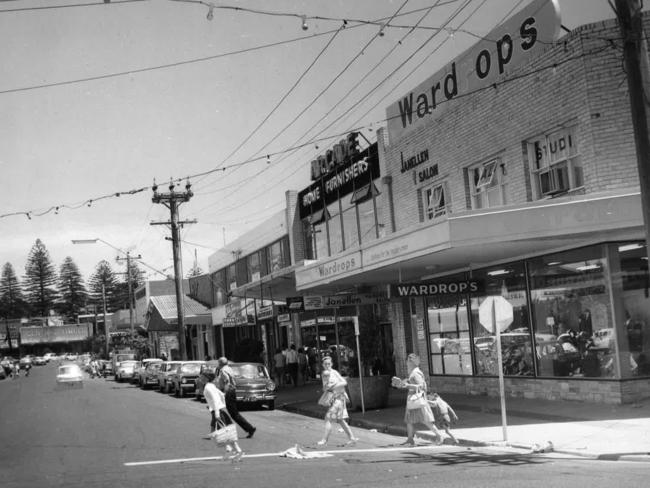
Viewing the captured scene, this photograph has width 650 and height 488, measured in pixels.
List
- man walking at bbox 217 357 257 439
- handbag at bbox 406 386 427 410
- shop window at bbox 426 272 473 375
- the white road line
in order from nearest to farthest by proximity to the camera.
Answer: the white road line
handbag at bbox 406 386 427 410
man walking at bbox 217 357 257 439
shop window at bbox 426 272 473 375

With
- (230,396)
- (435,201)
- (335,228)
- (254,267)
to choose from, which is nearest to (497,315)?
(230,396)

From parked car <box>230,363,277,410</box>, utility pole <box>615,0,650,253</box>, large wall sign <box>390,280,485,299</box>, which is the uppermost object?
utility pole <box>615,0,650,253</box>

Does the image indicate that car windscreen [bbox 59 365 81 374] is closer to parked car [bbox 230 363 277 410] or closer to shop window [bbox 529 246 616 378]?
parked car [bbox 230 363 277 410]

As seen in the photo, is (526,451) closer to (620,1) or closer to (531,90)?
Result: (620,1)

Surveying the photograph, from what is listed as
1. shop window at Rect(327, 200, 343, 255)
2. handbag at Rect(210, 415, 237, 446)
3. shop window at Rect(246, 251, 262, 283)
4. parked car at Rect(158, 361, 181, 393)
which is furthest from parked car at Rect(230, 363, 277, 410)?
shop window at Rect(246, 251, 262, 283)

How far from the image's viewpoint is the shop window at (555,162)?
17688 mm

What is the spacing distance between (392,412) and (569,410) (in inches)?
180

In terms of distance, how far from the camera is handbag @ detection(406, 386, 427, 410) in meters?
14.1

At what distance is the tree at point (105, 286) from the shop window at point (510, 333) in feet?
437

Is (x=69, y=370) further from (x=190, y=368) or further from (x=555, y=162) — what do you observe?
(x=555, y=162)

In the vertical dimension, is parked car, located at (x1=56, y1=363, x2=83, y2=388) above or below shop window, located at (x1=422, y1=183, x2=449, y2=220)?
below

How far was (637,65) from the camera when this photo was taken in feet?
39.7

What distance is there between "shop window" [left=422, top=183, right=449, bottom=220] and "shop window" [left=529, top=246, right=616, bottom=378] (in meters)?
4.42

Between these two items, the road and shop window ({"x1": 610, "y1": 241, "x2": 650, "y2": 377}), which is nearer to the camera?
the road
